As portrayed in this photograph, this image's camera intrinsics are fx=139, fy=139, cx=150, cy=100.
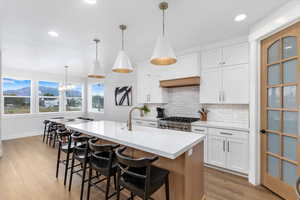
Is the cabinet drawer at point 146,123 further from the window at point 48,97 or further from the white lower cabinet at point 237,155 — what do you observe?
the window at point 48,97

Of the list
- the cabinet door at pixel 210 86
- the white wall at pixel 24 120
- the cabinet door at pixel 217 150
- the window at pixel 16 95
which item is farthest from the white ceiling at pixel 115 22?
the window at pixel 16 95

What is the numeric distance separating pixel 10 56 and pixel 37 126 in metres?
2.96

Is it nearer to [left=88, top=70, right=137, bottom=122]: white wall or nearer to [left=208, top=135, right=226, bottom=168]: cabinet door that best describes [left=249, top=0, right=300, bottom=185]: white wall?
[left=208, top=135, right=226, bottom=168]: cabinet door

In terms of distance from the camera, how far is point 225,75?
115 inches

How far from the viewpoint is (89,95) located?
7.23m

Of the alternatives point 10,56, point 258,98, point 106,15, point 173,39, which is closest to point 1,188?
point 106,15

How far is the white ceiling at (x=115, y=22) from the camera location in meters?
1.87

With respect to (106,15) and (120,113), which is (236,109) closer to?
(106,15)

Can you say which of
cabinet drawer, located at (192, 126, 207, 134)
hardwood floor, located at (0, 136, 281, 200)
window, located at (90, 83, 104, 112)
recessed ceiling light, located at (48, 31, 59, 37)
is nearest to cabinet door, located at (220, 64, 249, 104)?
cabinet drawer, located at (192, 126, 207, 134)

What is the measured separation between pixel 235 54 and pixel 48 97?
7005 millimetres

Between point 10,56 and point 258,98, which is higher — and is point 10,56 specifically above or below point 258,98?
above

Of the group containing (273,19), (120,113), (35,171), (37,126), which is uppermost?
(273,19)

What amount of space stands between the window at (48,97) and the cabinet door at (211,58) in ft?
20.7

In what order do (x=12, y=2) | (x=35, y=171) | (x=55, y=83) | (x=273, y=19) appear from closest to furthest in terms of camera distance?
(x=12, y=2), (x=273, y=19), (x=35, y=171), (x=55, y=83)
